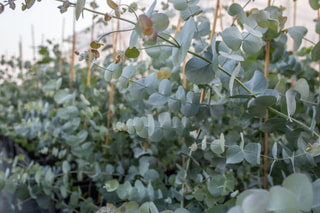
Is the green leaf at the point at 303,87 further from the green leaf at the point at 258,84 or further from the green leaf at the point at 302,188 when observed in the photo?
the green leaf at the point at 302,188

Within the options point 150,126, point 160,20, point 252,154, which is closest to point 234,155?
point 252,154

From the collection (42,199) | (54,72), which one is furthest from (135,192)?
(54,72)

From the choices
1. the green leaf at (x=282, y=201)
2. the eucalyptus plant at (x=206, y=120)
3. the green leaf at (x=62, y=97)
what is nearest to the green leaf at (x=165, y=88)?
the eucalyptus plant at (x=206, y=120)

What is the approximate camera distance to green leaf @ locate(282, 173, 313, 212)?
0.76 ft

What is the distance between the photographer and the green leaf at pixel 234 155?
44cm

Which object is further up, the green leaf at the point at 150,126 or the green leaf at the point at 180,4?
the green leaf at the point at 180,4

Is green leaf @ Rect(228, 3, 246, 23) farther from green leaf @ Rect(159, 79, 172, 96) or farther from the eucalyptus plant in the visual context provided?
green leaf @ Rect(159, 79, 172, 96)

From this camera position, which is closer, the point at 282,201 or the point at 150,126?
the point at 282,201

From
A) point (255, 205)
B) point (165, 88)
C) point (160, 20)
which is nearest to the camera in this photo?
point (255, 205)

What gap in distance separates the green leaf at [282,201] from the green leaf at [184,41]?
183 millimetres

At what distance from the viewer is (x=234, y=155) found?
1.48 ft

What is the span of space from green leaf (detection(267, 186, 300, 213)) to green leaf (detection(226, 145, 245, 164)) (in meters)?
0.23

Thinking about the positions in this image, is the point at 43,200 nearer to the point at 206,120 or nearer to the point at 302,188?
the point at 206,120

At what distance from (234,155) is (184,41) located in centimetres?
22
